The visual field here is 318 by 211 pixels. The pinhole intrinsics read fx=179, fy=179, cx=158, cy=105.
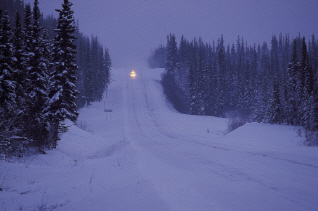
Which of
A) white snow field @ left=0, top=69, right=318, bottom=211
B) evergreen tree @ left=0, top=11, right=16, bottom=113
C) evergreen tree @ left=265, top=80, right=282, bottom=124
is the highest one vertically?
evergreen tree @ left=0, top=11, right=16, bottom=113

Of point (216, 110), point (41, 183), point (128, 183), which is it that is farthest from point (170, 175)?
point (216, 110)

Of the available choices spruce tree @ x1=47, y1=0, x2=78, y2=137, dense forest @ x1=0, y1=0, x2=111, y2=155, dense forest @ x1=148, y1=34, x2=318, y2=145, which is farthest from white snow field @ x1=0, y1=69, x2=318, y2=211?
spruce tree @ x1=47, y1=0, x2=78, y2=137

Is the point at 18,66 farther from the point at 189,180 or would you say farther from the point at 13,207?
the point at 189,180

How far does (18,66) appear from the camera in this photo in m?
16.2

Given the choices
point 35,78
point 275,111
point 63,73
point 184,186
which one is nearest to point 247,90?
point 275,111

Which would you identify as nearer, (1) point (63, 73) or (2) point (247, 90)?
(1) point (63, 73)

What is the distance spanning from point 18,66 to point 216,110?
164ft

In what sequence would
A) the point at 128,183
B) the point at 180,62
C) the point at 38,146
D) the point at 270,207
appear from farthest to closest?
the point at 180,62 < the point at 38,146 < the point at 128,183 < the point at 270,207

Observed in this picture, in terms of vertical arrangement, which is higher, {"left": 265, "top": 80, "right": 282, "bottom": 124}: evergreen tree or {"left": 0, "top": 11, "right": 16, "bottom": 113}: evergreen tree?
{"left": 0, "top": 11, "right": 16, "bottom": 113}: evergreen tree

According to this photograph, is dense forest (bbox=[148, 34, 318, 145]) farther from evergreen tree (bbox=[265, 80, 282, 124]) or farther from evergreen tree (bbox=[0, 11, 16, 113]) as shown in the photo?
evergreen tree (bbox=[0, 11, 16, 113])

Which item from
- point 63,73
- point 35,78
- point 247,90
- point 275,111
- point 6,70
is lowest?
point 275,111

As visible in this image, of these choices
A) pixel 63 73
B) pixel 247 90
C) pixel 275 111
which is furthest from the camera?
pixel 247 90

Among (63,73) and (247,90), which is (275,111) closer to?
(63,73)

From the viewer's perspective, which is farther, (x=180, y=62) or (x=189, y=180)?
(x=180, y=62)
